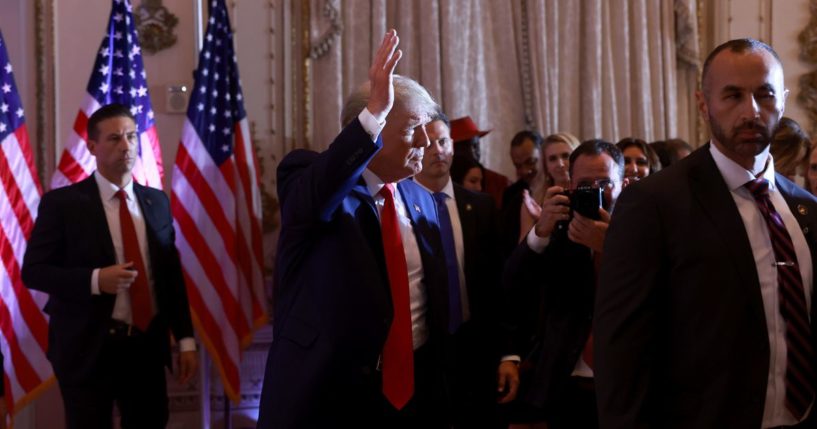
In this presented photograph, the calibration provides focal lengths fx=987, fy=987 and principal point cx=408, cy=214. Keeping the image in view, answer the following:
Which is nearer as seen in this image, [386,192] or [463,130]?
[386,192]

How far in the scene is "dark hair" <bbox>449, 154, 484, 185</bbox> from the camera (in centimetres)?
541

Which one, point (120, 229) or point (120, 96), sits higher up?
point (120, 96)

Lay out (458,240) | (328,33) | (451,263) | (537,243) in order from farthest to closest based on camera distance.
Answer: (328,33), (458,240), (451,263), (537,243)

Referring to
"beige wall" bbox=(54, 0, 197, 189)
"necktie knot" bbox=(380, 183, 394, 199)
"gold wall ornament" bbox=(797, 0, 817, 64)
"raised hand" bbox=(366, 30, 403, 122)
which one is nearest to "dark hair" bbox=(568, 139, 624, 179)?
"necktie knot" bbox=(380, 183, 394, 199)

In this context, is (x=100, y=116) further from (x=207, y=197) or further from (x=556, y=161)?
(x=556, y=161)

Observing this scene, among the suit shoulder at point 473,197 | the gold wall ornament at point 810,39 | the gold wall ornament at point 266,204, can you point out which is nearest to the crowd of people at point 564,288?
the suit shoulder at point 473,197

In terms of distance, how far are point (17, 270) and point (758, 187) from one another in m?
3.69

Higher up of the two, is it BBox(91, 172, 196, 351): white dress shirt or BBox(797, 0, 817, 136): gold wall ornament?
BBox(797, 0, 817, 136): gold wall ornament

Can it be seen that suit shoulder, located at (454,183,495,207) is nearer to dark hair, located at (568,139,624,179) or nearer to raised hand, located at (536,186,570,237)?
dark hair, located at (568,139,624,179)

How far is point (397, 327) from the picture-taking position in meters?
2.74

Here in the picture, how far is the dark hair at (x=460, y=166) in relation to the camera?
5.41 m

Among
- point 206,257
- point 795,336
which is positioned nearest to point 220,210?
point 206,257

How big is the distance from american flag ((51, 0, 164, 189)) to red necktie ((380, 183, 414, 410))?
8.34 feet

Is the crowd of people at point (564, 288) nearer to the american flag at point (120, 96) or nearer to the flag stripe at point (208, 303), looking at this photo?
the flag stripe at point (208, 303)
